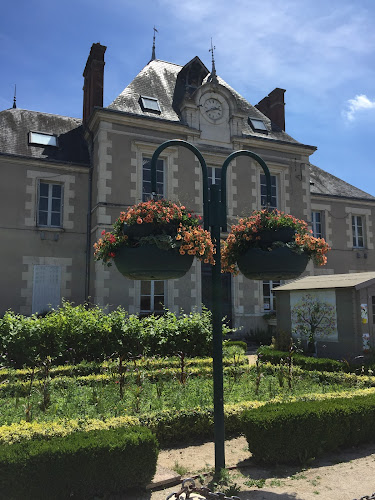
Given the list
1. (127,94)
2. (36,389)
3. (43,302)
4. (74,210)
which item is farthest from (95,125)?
(36,389)

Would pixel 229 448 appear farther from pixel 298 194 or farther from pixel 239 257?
pixel 298 194

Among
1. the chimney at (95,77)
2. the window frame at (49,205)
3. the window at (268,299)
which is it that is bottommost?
the window at (268,299)

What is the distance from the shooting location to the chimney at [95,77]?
1441 cm

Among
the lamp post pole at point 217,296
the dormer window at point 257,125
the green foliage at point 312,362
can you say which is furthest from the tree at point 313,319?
the dormer window at point 257,125

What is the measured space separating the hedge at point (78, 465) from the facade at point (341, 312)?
22.4ft

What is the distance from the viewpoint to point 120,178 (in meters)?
13.0

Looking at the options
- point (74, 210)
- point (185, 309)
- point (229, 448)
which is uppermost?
point (74, 210)

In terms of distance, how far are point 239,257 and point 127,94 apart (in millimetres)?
11932

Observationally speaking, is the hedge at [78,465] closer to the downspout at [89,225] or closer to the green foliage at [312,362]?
the green foliage at [312,362]

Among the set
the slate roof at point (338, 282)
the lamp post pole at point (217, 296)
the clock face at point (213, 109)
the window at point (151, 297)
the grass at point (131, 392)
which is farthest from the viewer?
the clock face at point (213, 109)

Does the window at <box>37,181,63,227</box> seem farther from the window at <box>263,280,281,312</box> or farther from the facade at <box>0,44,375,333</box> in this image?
the window at <box>263,280,281,312</box>

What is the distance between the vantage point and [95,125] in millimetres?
13547

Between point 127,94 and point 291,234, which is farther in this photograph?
point 127,94

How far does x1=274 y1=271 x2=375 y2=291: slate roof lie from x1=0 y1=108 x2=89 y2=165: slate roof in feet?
25.7
